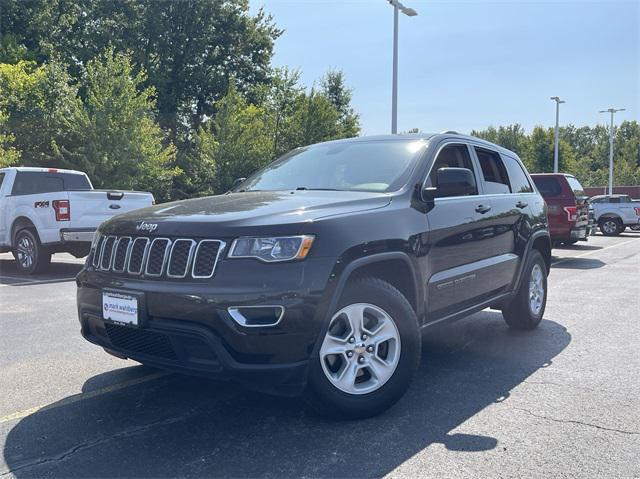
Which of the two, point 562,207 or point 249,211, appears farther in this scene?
point 562,207

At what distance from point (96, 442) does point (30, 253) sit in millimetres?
7888

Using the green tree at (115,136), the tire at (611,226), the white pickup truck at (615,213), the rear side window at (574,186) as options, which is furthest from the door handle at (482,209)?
the tire at (611,226)

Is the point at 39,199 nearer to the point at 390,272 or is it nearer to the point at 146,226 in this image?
the point at 146,226

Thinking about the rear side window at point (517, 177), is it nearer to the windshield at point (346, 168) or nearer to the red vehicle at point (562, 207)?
the windshield at point (346, 168)

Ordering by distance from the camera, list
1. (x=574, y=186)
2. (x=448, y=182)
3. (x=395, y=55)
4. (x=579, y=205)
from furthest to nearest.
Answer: (x=395, y=55) → (x=574, y=186) → (x=579, y=205) → (x=448, y=182)

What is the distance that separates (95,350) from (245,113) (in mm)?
22998

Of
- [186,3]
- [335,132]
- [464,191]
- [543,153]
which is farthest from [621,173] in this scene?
[464,191]

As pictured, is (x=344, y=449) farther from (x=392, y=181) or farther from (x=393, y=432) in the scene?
(x=392, y=181)

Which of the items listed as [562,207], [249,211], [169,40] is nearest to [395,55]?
[562,207]

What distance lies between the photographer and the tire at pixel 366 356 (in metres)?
3.31

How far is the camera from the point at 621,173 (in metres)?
59.0

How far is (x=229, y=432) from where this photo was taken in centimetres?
335

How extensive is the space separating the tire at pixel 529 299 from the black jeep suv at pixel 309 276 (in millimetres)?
1152

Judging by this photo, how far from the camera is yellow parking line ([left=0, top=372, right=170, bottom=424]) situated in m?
3.59
